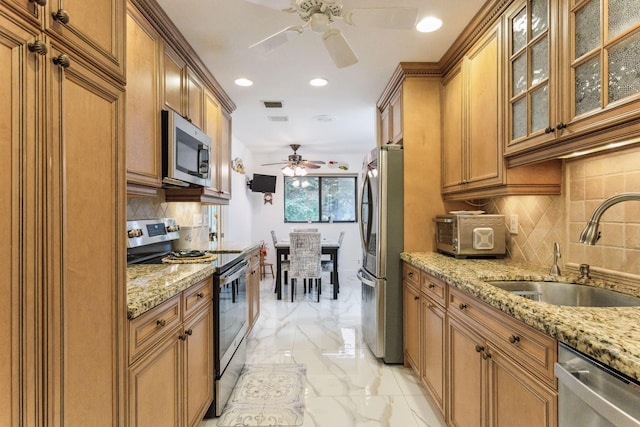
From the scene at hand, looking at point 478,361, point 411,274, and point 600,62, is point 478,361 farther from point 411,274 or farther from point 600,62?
point 600,62

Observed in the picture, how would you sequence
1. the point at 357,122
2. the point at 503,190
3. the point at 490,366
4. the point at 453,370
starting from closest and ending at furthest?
the point at 490,366 → the point at 453,370 → the point at 503,190 → the point at 357,122

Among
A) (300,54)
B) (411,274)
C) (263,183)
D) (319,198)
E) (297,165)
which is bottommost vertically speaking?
(411,274)

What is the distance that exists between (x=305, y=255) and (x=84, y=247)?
3.68 meters

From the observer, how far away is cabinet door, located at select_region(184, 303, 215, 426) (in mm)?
1632

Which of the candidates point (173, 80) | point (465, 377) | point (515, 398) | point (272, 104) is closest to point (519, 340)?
point (515, 398)

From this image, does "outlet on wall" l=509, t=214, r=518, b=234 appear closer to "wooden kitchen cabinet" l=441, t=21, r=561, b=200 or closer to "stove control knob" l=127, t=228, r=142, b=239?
"wooden kitchen cabinet" l=441, t=21, r=561, b=200

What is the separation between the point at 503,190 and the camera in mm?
1905

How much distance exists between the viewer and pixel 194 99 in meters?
2.58

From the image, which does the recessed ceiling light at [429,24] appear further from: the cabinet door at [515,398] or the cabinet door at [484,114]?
the cabinet door at [515,398]

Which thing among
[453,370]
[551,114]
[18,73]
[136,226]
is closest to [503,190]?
[551,114]

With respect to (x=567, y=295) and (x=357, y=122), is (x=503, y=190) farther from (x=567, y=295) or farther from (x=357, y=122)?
(x=357, y=122)

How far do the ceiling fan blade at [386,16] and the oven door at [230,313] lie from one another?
62.6 inches

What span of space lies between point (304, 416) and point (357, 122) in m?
3.44

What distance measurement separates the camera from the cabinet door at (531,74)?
1.48 m
